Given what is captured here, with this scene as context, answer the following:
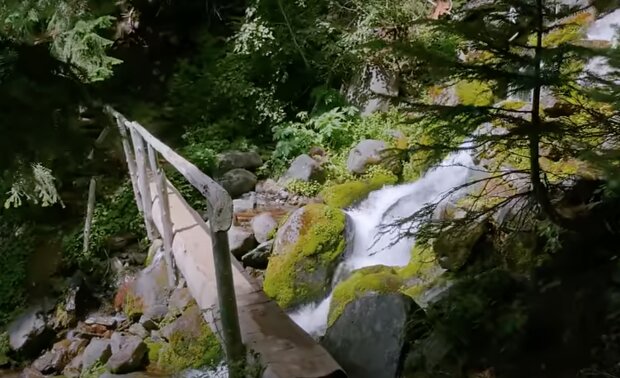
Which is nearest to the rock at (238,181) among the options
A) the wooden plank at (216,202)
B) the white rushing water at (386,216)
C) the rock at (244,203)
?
the rock at (244,203)

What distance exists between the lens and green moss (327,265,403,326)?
→ 525 cm

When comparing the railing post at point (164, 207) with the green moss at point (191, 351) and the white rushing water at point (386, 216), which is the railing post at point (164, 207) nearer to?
the green moss at point (191, 351)

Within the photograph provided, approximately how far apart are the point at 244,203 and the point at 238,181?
55 cm

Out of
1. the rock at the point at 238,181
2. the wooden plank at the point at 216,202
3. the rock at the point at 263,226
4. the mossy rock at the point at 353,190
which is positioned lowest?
the mossy rock at the point at 353,190

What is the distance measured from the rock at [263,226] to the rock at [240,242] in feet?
0.36

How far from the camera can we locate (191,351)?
4867 mm

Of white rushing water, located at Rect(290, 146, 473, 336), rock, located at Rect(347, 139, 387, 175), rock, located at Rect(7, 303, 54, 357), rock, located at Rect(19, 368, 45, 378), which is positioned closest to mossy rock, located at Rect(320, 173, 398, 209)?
white rushing water, located at Rect(290, 146, 473, 336)

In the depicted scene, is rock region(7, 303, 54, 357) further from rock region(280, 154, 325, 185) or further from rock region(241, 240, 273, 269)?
rock region(280, 154, 325, 185)

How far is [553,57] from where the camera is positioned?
8.60ft

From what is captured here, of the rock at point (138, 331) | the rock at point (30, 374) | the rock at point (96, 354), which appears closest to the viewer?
the rock at point (96, 354)

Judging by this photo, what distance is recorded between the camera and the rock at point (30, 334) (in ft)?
21.1

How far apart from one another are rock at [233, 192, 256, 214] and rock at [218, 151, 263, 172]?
66 cm

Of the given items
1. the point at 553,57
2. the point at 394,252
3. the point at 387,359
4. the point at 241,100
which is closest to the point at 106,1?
the point at 553,57

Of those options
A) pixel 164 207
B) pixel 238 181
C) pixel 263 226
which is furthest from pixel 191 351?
pixel 238 181
